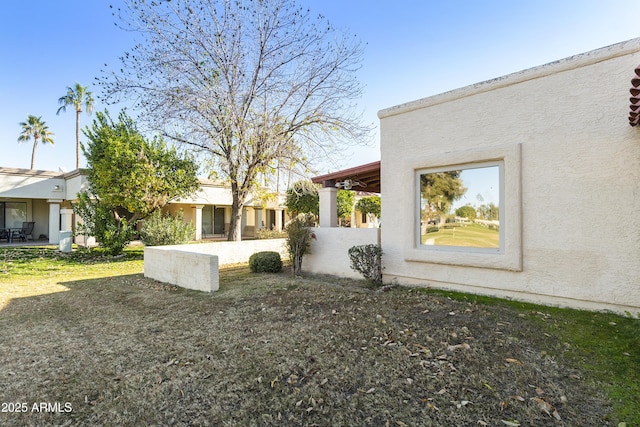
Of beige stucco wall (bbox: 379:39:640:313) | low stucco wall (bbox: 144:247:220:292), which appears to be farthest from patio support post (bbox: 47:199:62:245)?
beige stucco wall (bbox: 379:39:640:313)

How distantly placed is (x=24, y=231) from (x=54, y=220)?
3.53 metres

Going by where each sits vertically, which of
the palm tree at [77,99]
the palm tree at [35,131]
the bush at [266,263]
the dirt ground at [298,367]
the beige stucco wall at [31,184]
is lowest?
the dirt ground at [298,367]

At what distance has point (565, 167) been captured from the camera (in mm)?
5754

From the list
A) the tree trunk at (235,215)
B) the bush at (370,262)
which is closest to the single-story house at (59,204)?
the tree trunk at (235,215)

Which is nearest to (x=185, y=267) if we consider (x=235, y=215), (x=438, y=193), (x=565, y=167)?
(x=235, y=215)

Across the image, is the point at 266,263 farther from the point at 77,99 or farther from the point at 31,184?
the point at 77,99

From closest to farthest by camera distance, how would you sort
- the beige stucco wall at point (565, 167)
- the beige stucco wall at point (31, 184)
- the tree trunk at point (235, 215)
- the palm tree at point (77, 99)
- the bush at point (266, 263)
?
1. the beige stucco wall at point (565, 167)
2. the bush at point (266, 263)
3. the tree trunk at point (235, 215)
4. the beige stucco wall at point (31, 184)
5. the palm tree at point (77, 99)

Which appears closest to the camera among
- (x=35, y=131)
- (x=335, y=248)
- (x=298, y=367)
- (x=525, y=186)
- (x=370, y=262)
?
(x=298, y=367)

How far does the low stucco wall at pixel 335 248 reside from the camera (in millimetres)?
8953

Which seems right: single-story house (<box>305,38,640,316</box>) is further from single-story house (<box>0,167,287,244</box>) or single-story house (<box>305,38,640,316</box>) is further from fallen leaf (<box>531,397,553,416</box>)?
single-story house (<box>0,167,287,244</box>)

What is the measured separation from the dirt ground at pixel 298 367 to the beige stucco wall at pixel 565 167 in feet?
2.99

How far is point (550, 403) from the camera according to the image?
3.05 m

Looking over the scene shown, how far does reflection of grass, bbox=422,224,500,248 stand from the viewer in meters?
6.70

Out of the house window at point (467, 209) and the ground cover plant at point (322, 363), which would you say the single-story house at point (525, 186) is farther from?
the ground cover plant at point (322, 363)
